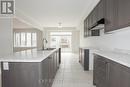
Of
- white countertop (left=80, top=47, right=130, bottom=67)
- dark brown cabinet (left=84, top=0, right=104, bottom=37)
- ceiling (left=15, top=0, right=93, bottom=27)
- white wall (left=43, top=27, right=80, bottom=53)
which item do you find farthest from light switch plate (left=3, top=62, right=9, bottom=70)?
white wall (left=43, top=27, right=80, bottom=53)

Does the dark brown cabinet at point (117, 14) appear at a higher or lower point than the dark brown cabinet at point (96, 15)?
lower

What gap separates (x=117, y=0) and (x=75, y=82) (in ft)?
7.86

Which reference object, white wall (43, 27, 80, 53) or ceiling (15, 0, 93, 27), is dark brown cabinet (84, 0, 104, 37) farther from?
white wall (43, 27, 80, 53)

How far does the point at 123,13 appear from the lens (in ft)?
7.25

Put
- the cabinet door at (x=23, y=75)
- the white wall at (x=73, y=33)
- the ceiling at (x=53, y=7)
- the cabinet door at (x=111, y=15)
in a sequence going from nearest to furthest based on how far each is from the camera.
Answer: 1. the cabinet door at (x=23, y=75)
2. the cabinet door at (x=111, y=15)
3. the ceiling at (x=53, y=7)
4. the white wall at (x=73, y=33)

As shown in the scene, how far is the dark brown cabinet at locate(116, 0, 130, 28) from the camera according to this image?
206 cm

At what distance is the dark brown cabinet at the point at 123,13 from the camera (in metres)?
2.06

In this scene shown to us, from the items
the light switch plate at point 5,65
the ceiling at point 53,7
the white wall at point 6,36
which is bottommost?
the light switch plate at point 5,65

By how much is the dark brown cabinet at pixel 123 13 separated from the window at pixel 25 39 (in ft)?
40.3

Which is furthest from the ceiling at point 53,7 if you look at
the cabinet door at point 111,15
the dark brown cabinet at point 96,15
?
the cabinet door at point 111,15

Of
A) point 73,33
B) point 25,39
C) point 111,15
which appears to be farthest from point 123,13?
point 25,39

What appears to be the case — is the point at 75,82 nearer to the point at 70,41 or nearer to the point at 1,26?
the point at 1,26

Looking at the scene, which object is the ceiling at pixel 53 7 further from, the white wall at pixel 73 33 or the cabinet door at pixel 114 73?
the white wall at pixel 73 33

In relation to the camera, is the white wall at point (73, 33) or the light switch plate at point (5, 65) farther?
the white wall at point (73, 33)
